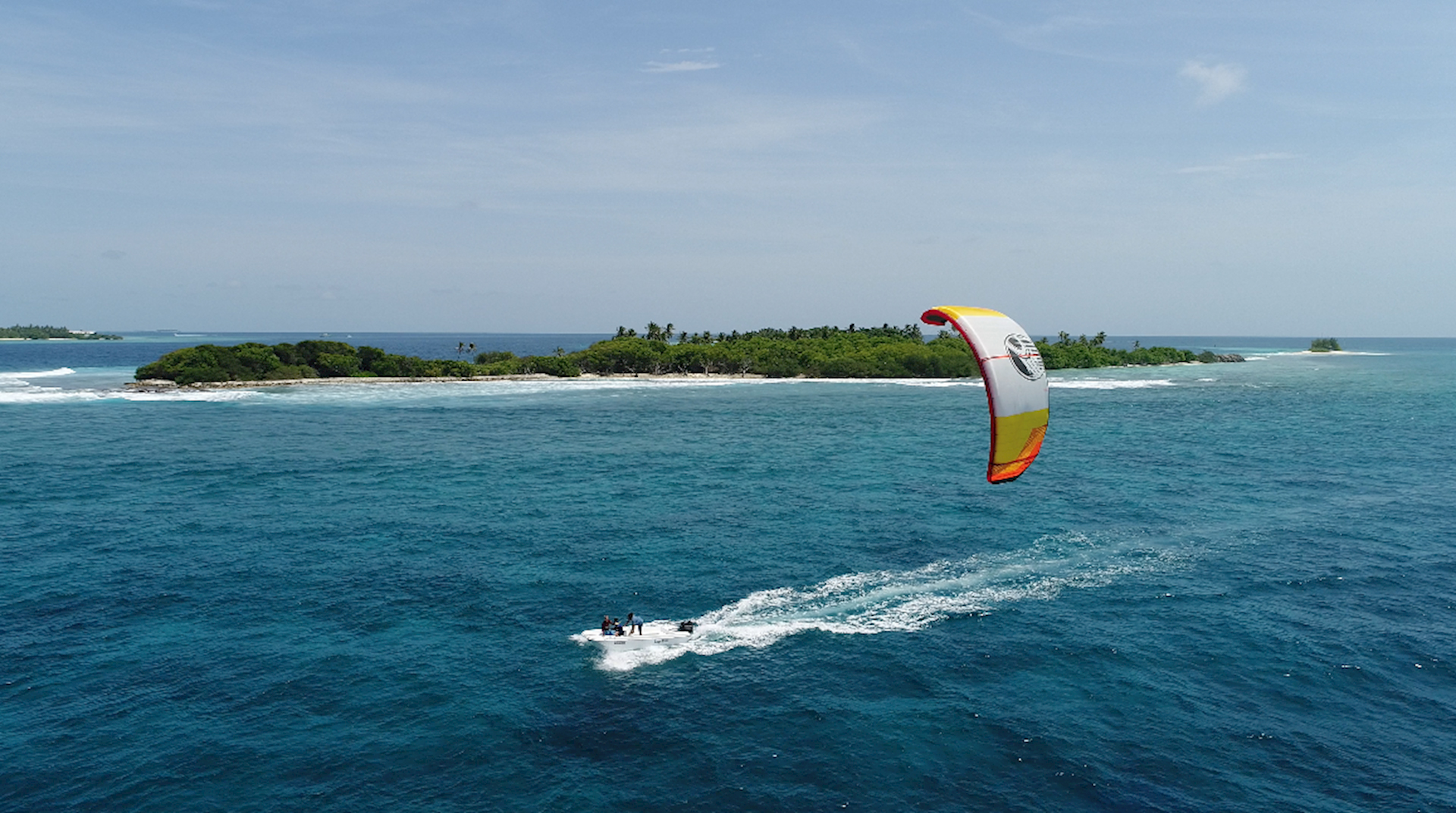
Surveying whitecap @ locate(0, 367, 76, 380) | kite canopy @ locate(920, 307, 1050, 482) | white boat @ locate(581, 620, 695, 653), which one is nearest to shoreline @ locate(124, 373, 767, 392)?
whitecap @ locate(0, 367, 76, 380)

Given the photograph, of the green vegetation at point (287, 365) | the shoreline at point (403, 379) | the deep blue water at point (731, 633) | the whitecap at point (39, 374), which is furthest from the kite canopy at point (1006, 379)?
the whitecap at point (39, 374)

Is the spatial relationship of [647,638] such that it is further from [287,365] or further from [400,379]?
[287,365]

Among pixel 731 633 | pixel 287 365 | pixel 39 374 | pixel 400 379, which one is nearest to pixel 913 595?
pixel 731 633

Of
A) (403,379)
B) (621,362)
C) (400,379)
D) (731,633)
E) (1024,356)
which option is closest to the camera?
(1024,356)

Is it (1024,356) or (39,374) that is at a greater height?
(1024,356)

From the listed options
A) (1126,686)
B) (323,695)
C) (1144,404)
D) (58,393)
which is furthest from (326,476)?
(1144,404)
